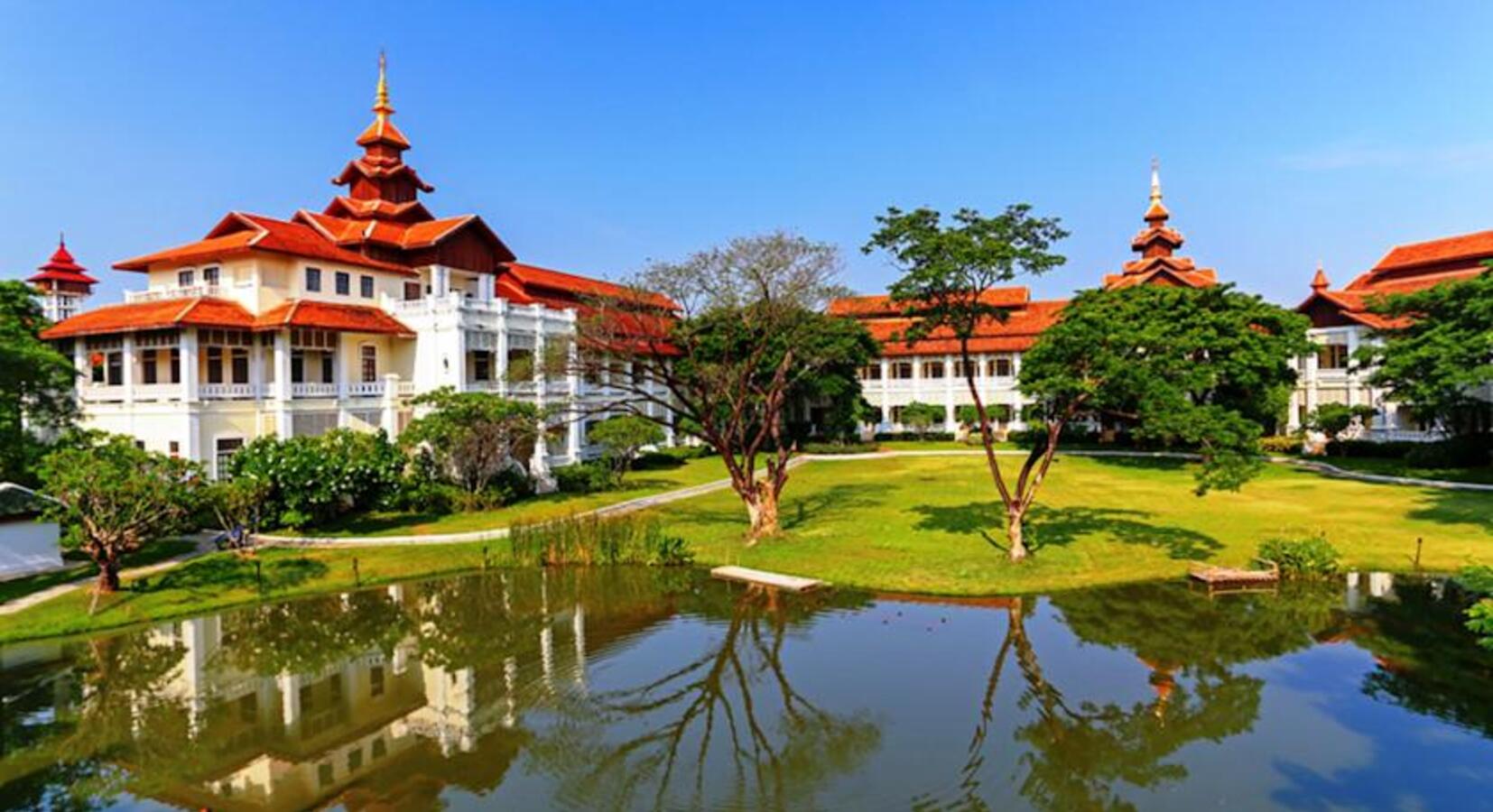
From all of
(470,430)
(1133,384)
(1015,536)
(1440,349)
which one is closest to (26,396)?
(470,430)

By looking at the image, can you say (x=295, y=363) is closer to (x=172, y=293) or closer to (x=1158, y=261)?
(x=172, y=293)

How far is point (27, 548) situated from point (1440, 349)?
145 feet

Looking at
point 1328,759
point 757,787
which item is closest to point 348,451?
point 757,787

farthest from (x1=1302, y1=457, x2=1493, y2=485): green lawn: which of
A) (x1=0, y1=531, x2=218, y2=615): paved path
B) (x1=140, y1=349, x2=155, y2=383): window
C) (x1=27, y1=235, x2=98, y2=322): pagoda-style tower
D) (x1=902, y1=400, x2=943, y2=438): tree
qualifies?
(x1=27, y1=235, x2=98, y2=322): pagoda-style tower

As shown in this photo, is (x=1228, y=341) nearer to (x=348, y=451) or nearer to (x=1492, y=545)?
(x=1492, y=545)

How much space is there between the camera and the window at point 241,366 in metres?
29.7

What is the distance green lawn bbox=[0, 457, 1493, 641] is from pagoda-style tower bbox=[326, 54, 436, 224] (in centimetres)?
1696

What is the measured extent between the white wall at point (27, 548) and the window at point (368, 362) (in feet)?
40.8

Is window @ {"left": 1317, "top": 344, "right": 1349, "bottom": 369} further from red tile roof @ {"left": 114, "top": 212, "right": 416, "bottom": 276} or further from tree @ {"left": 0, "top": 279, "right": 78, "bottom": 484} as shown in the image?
tree @ {"left": 0, "top": 279, "right": 78, "bottom": 484}

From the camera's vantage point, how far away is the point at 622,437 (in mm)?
34125

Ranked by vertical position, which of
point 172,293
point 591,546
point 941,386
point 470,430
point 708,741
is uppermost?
point 172,293

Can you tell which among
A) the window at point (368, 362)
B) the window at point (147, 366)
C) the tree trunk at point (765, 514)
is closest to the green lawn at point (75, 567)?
the window at point (147, 366)

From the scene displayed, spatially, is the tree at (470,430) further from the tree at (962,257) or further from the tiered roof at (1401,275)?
the tiered roof at (1401,275)

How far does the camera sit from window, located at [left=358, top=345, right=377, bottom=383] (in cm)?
3256
